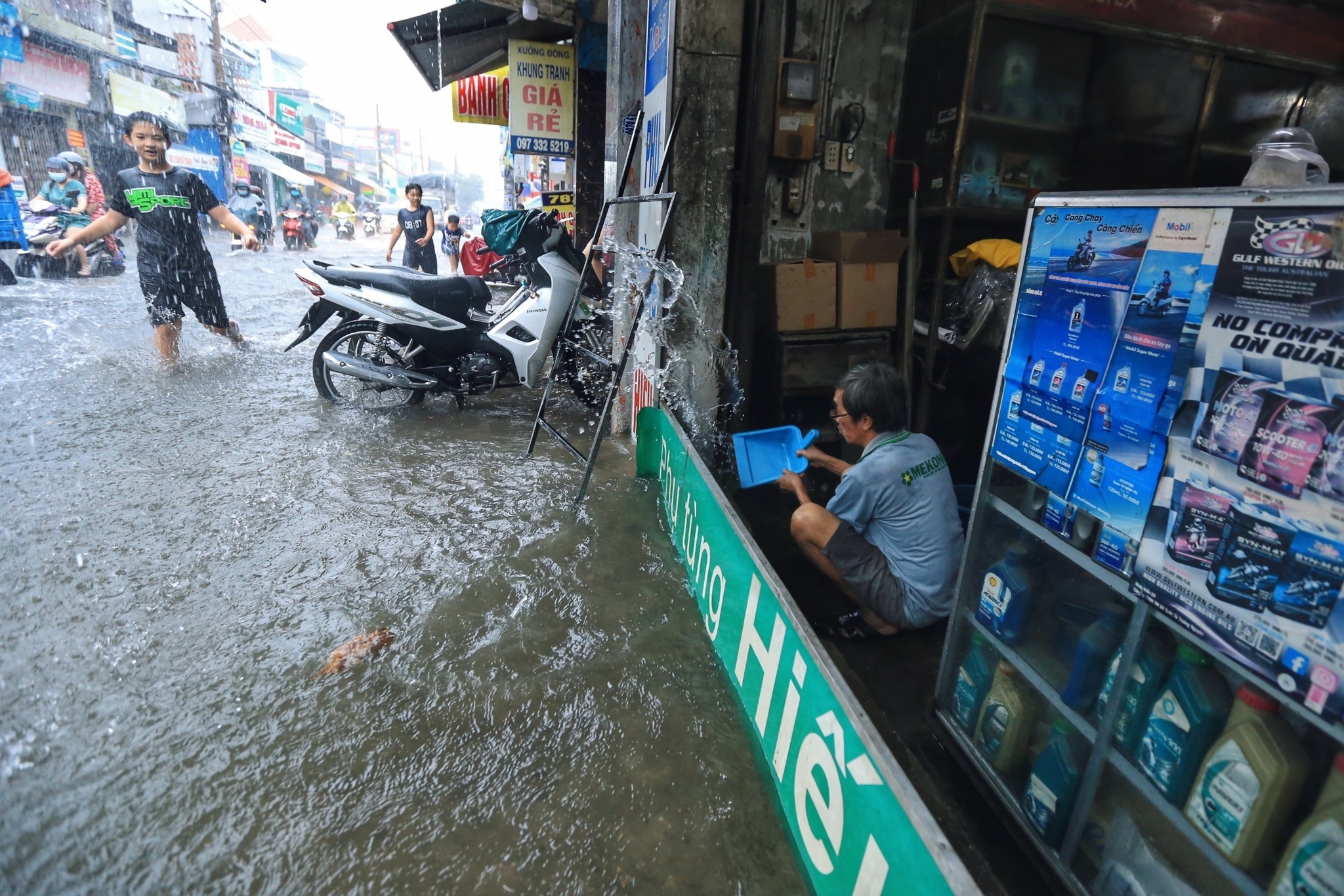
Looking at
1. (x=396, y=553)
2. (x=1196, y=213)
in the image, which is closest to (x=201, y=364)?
(x=396, y=553)

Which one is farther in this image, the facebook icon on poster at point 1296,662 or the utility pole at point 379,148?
the utility pole at point 379,148

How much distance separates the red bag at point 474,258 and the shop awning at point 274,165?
2331 centimetres

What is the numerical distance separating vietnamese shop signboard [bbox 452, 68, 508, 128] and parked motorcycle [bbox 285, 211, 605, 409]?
26.0 feet

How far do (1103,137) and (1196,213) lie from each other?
4.23m

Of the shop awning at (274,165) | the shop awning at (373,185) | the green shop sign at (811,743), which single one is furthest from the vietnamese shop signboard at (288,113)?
the green shop sign at (811,743)

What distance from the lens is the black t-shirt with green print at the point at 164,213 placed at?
5871 mm

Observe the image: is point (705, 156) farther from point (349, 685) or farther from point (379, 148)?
point (379, 148)

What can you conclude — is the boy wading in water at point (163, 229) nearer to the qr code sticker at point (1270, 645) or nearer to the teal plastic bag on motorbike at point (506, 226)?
the teal plastic bag on motorbike at point (506, 226)

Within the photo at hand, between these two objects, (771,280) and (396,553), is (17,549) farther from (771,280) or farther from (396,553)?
(771,280)

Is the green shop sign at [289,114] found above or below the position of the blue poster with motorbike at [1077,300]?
above

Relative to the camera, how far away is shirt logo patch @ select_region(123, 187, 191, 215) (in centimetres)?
588

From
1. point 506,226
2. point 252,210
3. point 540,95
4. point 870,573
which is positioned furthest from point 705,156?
point 252,210

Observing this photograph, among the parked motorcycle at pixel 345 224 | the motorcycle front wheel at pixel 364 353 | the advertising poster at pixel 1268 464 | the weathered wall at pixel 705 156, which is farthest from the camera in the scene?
the parked motorcycle at pixel 345 224

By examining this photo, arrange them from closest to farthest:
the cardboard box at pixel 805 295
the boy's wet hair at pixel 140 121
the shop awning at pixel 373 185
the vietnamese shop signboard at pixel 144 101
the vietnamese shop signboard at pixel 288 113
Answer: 1. the cardboard box at pixel 805 295
2. the boy's wet hair at pixel 140 121
3. the vietnamese shop signboard at pixel 144 101
4. the vietnamese shop signboard at pixel 288 113
5. the shop awning at pixel 373 185
